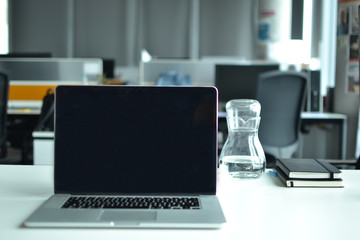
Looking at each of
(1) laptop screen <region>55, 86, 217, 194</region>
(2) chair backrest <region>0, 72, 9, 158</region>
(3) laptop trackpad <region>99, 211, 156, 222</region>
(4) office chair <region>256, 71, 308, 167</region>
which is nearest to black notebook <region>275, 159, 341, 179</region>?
(1) laptop screen <region>55, 86, 217, 194</region>

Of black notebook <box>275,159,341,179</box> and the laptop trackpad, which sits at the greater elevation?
black notebook <box>275,159,341,179</box>

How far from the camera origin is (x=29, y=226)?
861 millimetres

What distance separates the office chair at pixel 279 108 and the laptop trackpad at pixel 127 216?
7.30ft

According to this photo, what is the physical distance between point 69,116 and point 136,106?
163 mm

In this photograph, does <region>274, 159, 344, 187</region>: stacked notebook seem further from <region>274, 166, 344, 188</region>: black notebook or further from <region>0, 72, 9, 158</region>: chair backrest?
<region>0, 72, 9, 158</region>: chair backrest

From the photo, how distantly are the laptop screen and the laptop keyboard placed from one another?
0.13ft

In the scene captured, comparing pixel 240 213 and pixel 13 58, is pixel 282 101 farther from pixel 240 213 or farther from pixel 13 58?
pixel 13 58

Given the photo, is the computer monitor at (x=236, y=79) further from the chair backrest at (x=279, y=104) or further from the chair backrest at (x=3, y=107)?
the chair backrest at (x=3, y=107)

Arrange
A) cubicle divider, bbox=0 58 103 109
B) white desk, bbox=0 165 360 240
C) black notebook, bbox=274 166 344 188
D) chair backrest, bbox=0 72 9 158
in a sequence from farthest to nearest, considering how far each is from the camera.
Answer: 1. cubicle divider, bbox=0 58 103 109
2. chair backrest, bbox=0 72 9 158
3. black notebook, bbox=274 166 344 188
4. white desk, bbox=0 165 360 240

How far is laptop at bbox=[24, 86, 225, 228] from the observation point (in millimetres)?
1067

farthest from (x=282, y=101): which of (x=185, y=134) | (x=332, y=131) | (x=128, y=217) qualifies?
(x=128, y=217)

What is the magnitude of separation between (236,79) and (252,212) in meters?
3.20

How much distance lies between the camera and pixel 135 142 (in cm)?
108

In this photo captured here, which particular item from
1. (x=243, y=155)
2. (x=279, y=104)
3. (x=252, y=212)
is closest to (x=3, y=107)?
(x=279, y=104)
